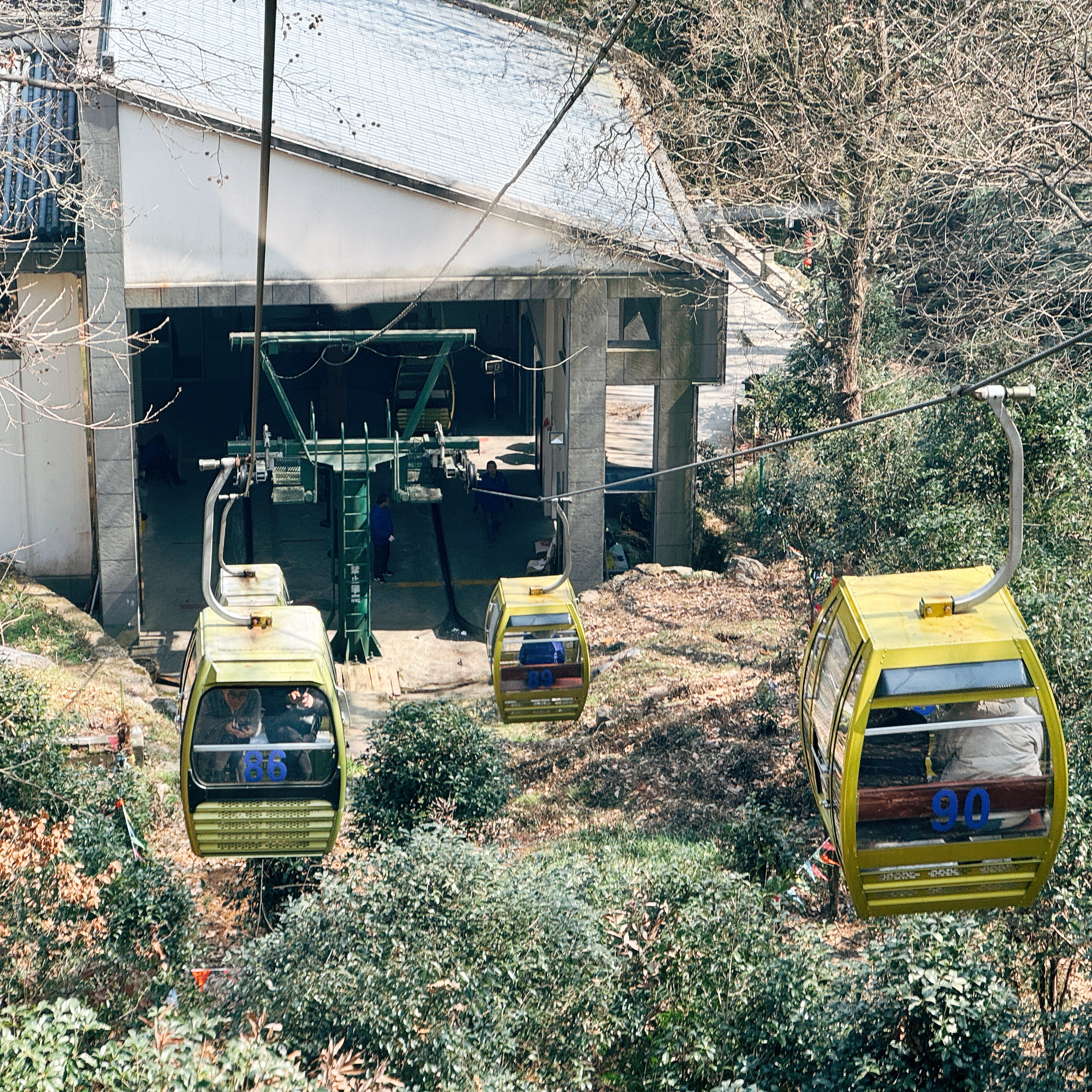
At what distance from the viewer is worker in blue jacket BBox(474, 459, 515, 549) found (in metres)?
27.3

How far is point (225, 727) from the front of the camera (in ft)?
37.1

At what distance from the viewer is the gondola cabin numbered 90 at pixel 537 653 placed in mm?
15227

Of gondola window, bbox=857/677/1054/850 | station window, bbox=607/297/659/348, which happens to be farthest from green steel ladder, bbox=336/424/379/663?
gondola window, bbox=857/677/1054/850

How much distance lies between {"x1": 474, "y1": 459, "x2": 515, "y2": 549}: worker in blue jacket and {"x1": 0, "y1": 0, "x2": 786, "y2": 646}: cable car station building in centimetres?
40

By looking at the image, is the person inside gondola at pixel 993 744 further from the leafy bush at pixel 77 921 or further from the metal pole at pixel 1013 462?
the leafy bush at pixel 77 921

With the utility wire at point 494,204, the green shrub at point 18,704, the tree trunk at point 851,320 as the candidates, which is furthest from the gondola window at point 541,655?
the tree trunk at point 851,320

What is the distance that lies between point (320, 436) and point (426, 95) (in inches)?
314

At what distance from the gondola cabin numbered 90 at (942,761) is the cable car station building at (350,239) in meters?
12.5

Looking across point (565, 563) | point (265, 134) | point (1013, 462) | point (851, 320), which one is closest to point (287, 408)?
point (565, 563)

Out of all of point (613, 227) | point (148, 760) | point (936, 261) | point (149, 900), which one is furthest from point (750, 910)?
point (936, 261)

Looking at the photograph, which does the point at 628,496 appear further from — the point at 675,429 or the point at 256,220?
Result: the point at 256,220

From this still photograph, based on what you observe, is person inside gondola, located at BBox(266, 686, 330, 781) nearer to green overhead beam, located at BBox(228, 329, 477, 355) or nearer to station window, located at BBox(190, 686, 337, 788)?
station window, located at BBox(190, 686, 337, 788)

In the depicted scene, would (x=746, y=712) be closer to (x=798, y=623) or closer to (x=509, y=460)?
(x=798, y=623)

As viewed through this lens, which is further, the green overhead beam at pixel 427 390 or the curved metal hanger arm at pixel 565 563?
the green overhead beam at pixel 427 390
